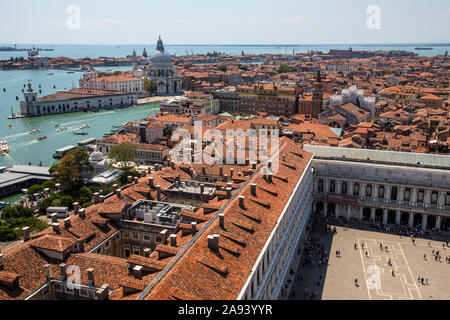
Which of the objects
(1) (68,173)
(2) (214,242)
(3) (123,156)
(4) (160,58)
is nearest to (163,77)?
(4) (160,58)

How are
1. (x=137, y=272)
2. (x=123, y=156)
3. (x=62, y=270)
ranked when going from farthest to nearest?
(x=123, y=156) < (x=62, y=270) < (x=137, y=272)

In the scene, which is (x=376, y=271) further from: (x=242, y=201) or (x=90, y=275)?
(x=90, y=275)

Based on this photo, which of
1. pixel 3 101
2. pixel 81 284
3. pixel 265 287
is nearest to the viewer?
pixel 81 284

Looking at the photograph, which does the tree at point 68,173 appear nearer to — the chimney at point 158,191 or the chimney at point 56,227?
the chimney at point 158,191

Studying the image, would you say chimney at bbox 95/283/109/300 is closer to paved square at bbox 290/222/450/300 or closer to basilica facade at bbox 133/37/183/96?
paved square at bbox 290/222/450/300

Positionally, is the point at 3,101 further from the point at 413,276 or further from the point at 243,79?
the point at 413,276

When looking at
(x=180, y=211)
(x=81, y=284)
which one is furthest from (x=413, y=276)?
(x=81, y=284)

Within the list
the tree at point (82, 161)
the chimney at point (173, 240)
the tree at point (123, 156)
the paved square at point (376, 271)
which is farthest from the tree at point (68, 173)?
the chimney at point (173, 240)
